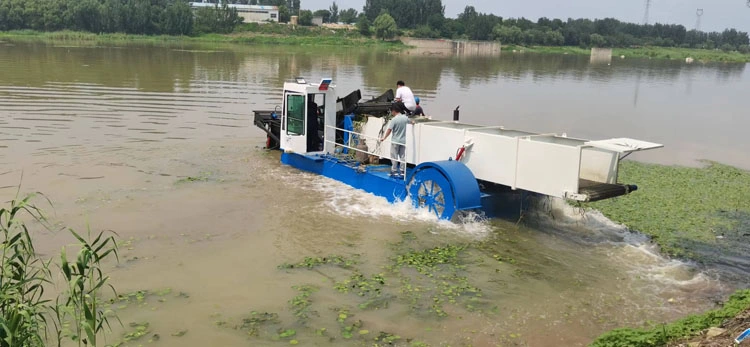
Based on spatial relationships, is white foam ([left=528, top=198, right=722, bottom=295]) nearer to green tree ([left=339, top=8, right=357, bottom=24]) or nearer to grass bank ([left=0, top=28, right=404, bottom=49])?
grass bank ([left=0, top=28, right=404, bottom=49])

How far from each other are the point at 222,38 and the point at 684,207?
9100 centimetres

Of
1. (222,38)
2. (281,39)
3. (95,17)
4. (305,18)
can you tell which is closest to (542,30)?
(305,18)

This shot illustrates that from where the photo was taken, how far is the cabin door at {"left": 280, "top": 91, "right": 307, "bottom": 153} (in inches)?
526

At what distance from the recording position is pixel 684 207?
11867 millimetres

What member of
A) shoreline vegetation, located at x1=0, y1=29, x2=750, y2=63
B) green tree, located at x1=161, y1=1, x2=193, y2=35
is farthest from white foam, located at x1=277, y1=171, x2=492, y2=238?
green tree, located at x1=161, y1=1, x2=193, y2=35

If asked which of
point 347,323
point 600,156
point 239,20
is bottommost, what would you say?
point 347,323

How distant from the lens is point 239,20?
111 meters

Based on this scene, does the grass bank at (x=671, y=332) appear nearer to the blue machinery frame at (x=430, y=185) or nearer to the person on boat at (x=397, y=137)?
the blue machinery frame at (x=430, y=185)

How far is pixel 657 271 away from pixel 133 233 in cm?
755

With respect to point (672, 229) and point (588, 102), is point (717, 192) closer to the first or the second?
point (672, 229)

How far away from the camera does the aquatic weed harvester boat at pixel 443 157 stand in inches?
349

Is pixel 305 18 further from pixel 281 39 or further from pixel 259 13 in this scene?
pixel 281 39

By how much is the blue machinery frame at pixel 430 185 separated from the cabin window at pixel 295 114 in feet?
4.48

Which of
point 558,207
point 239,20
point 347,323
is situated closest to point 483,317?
point 347,323
